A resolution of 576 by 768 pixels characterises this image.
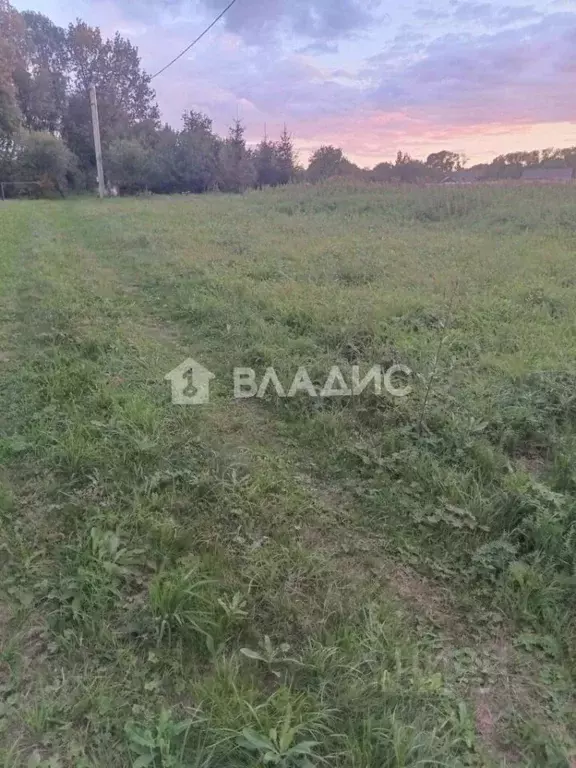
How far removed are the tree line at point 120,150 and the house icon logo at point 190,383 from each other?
20.6 m

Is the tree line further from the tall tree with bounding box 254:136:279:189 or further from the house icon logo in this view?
the house icon logo

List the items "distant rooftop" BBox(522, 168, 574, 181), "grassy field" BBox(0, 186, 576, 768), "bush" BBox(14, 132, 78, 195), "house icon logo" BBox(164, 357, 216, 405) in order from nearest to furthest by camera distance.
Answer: "grassy field" BBox(0, 186, 576, 768) → "house icon logo" BBox(164, 357, 216, 405) → "distant rooftop" BBox(522, 168, 574, 181) → "bush" BBox(14, 132, 78, 195)

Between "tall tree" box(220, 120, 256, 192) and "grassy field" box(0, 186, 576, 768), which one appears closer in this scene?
"grassy field" box(0, 186, 576, 768)

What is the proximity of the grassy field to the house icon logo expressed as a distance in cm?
10

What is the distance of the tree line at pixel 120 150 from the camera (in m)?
27.0

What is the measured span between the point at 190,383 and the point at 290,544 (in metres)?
1.74

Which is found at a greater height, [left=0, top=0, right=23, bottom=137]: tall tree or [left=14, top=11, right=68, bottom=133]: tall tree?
[left=14, top=11, right=68, bottom=133]: tall tree

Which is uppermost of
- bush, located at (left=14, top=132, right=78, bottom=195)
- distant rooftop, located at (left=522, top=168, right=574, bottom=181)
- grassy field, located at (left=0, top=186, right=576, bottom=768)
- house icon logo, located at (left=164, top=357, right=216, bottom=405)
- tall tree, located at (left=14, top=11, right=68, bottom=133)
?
tall tree, located at (left=14, top=11, right=68, bottom=133)

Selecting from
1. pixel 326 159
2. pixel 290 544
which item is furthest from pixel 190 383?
pixel 326 159

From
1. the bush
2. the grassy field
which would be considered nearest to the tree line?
the bush

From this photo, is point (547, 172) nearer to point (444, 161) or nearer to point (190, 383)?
point (444, 161)

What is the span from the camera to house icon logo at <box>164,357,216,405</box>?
3.30 meters

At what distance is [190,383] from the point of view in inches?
Result: 140

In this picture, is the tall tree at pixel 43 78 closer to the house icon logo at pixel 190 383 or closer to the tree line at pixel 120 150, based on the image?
the tree line at pixel 120 150
